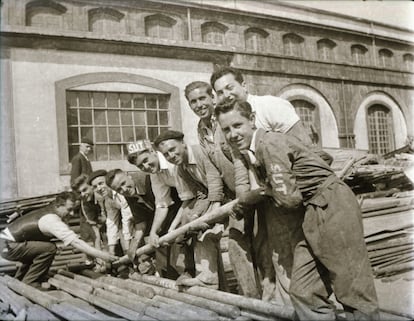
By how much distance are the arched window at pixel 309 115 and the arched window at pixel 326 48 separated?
498 mm

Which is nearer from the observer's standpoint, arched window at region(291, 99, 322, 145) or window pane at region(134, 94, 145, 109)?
arched window at region(291, 99, 322, 145)

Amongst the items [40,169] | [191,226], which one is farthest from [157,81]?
[191,226]

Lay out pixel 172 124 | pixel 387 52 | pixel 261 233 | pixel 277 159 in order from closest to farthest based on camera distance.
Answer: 1. pixel 277 159
2. pixel 261 233
3. pixel 387 52
4. pixel 172 124

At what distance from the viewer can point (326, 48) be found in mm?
4016

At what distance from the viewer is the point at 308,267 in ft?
5.88

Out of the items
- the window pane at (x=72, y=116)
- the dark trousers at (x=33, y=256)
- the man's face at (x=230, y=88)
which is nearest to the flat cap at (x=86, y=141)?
the window pane at (x=72, y=116)

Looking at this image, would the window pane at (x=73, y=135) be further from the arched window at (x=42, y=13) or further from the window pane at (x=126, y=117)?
the arched window at (x=42, y=13)

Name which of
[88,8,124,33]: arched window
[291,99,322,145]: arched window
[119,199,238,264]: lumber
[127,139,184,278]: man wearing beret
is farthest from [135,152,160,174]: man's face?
[88,8,124,33]: arched window

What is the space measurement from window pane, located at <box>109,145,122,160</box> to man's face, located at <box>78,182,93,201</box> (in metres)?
0.43

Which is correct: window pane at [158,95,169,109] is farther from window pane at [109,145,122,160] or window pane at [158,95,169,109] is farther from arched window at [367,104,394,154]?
arched window at [367,104,394,154]

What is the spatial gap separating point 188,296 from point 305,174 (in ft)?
3.57

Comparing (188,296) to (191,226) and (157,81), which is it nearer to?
(191,226)

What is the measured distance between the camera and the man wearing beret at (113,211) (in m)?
3.82

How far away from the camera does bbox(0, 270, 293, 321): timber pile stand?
78.0 inches
